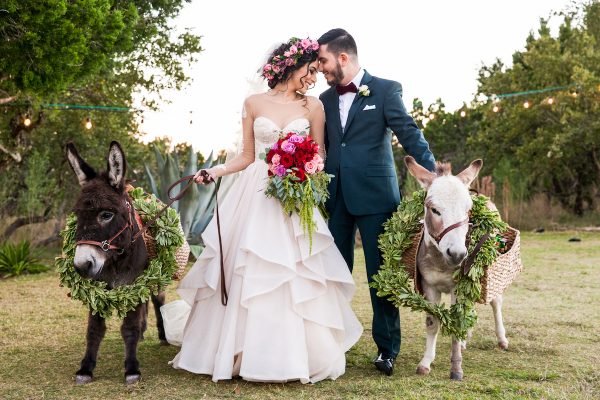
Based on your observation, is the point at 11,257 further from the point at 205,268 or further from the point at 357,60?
the point at 357,60

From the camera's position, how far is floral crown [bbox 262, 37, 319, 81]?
4801 mm

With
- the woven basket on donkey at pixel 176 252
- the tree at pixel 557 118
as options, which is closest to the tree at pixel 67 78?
the woven basket on donkey at pixel 176 252

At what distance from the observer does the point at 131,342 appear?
179 inches

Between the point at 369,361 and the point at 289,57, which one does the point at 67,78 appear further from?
the point at 369,361

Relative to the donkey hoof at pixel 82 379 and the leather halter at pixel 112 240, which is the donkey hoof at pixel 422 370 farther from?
the donkey hoof at pixel 82 379

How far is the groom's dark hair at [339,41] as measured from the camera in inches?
193

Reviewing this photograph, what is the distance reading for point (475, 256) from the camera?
4.36 metres

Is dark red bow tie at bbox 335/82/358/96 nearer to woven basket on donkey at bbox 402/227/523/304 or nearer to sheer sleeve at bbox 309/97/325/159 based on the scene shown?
sheer sleeve at bbox 309/97/325/159

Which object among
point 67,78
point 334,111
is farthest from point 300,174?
point 67,78

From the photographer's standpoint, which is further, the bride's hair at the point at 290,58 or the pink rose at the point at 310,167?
the bride's hair at the point at 290,58

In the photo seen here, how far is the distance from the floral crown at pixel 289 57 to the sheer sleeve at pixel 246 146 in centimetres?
27

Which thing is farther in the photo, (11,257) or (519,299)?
(11,257)

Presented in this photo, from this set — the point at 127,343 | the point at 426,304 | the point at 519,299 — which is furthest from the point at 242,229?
the point at 519,299

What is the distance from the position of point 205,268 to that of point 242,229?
1.34 ft
